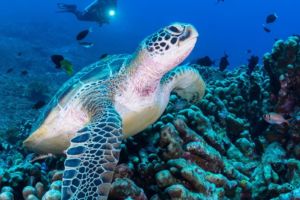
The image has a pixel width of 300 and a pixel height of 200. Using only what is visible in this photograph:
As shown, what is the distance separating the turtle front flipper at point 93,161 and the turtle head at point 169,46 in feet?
2.81

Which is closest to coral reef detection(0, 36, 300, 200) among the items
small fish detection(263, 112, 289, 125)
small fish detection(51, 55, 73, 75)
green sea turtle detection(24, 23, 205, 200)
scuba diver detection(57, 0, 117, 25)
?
small fish detection(263, 112, 289, 125)

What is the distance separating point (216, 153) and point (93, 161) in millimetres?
1279

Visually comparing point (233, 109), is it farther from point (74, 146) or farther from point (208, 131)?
point (74, 146)

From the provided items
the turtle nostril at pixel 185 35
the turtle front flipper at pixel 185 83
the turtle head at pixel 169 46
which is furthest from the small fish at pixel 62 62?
the turtle nostril at pixel 185 35

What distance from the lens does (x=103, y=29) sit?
39875 mm

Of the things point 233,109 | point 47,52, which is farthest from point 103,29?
point 233,109

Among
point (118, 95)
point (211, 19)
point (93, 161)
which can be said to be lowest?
point (93, 161)

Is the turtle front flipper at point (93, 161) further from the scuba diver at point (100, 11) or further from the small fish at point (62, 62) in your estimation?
the scuba diver at point (100, 11)

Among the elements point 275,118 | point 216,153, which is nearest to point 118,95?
point 216,153

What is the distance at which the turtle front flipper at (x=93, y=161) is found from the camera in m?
2.01

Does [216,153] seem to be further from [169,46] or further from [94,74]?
[94,74]

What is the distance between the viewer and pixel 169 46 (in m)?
3.10

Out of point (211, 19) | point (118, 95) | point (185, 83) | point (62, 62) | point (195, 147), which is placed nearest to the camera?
point (195, 147)

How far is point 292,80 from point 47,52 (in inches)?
669
